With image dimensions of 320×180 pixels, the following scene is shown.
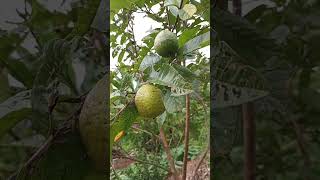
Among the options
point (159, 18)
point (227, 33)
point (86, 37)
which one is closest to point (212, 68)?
point (227, 33)

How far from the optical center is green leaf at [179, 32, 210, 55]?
738 mm

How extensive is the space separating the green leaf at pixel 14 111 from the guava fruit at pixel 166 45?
0.35m

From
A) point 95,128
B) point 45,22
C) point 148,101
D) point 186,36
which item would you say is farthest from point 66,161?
point 186,36

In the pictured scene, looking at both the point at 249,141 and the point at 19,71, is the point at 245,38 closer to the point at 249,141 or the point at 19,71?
the point at 249,141

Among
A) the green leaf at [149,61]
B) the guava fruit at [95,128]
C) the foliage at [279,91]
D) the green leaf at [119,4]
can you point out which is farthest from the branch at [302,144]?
the green leaf at [119,4]

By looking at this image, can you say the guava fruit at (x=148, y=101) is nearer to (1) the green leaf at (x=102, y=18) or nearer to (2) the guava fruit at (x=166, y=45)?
(2) the guava fruit at (x=166, y=45)

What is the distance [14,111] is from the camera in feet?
1.46

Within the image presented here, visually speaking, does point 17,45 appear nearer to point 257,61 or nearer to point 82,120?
point 82,120

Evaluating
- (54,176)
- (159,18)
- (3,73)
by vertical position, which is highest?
(159,18)

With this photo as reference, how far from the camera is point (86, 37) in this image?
0.48 meters

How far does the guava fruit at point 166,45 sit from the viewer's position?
0.75 metres

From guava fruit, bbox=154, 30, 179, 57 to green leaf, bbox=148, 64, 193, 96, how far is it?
40 millimetres

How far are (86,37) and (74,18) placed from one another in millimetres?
26

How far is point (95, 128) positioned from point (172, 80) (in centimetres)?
29
